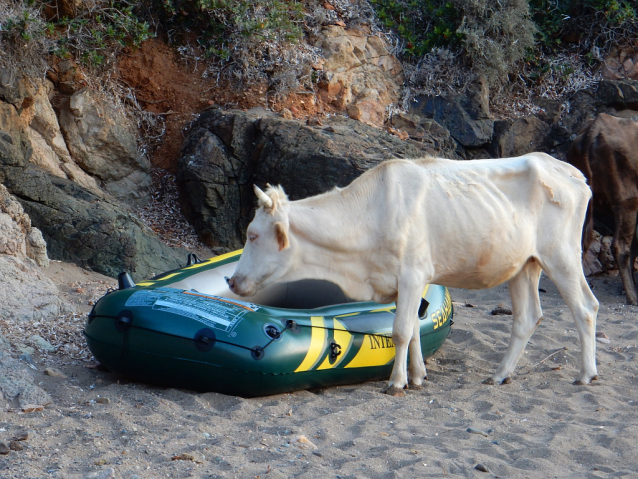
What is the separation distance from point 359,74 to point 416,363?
705 centimetres

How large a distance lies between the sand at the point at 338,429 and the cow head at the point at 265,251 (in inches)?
35.7

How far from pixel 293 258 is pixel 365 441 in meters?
1.68

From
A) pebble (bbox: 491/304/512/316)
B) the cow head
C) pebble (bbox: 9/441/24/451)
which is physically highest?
the cow head

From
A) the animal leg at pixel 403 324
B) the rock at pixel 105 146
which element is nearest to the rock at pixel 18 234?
the rock at pixel 105 146

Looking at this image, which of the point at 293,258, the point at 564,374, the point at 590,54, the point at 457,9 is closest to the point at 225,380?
the point at 293,258

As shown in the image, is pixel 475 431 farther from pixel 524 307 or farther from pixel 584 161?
pixel 584 161

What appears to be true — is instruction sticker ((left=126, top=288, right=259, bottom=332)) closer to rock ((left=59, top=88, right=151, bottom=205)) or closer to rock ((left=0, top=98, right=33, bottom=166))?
rock ((left=0, top=98, right=33, bottom=166))

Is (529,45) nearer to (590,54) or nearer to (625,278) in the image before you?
(590,54)

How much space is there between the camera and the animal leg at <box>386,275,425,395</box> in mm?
4973

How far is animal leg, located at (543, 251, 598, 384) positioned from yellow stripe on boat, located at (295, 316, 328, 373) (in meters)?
2.04

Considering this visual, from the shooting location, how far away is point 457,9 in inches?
466

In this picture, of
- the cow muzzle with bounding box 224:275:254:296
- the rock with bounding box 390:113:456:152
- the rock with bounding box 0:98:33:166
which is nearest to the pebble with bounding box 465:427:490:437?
the cow muzzle with bounding box 224:275:254:296

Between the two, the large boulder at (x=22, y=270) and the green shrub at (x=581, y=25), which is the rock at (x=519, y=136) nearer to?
the green shrub at (x=581, y=25)

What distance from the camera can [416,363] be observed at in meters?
5.31
